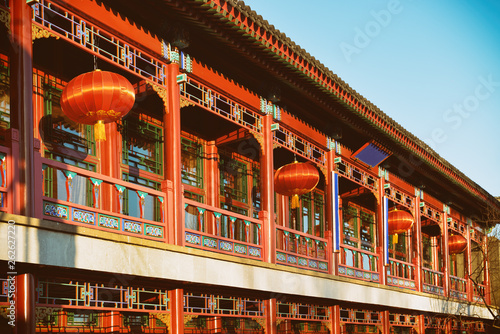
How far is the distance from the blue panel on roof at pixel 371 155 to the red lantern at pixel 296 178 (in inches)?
120

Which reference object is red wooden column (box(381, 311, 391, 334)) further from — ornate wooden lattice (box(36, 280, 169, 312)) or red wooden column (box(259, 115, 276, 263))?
ornate wooden lattice (box(36, 280, 169, 312))

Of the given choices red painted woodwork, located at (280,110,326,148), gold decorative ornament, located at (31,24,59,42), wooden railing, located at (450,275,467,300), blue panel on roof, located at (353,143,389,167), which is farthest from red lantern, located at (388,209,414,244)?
gold decorative ornament, located at (31,24,59,42)

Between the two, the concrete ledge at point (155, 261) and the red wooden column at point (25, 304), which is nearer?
the red wooden column at point (25, 304)

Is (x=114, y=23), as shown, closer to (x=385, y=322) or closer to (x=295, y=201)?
(x=295, y=201)

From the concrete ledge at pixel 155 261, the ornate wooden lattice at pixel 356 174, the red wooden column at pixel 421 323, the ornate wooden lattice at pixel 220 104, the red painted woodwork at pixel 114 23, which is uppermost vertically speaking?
the red painted woodwork at pixel 114 23

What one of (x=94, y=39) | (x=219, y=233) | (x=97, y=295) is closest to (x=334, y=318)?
(x=219, y=233)

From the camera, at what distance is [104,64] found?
1123 centimetres

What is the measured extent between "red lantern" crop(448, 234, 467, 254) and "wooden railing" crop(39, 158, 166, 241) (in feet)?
47.3

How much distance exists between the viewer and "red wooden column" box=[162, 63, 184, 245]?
405 inches

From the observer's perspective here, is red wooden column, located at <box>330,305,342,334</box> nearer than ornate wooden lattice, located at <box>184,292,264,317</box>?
No

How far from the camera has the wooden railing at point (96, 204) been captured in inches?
333

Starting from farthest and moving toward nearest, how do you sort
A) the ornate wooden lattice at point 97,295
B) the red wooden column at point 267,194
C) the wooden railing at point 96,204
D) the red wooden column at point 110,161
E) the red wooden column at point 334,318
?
1. the red wooden column at point 334,318
2. the red wooden column at point 267,194
3. the red wooden column at point 110,161
4. the ornate wooden lattice at point 97,295
5. the wooden railing at point 96,204

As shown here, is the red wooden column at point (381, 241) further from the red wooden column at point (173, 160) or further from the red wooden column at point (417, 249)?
the red wooden column at point (173, 160)

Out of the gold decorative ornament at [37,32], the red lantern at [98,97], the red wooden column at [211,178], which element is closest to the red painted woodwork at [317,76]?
the red lantern at [98,97]
